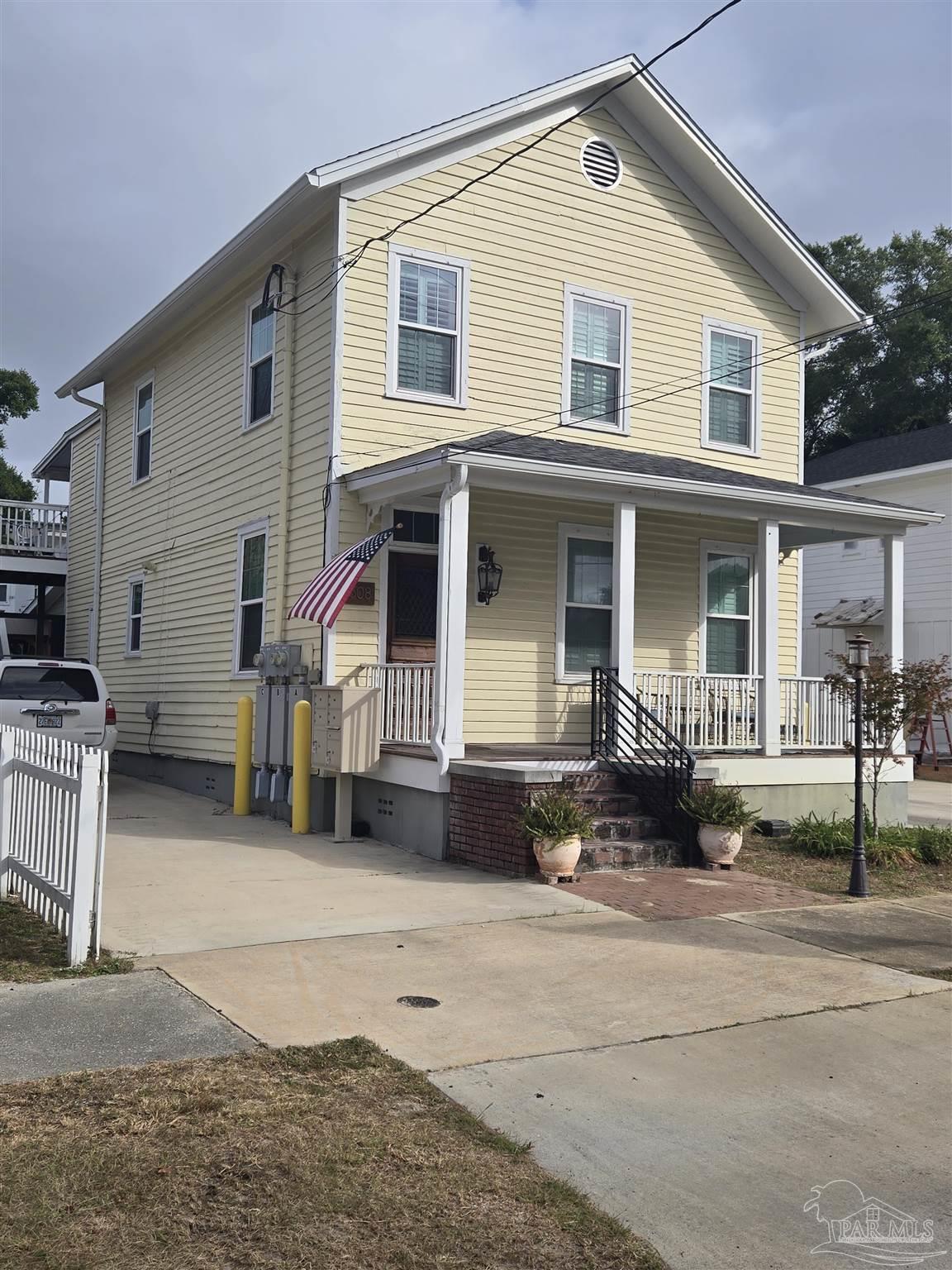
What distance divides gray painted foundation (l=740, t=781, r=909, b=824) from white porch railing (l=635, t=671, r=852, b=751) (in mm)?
492

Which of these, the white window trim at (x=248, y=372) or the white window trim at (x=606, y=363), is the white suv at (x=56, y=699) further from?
the white window trim at (x=606, y=363)

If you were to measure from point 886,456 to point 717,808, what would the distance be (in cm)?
1752

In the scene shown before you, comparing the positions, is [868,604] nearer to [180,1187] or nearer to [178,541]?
[178,541]

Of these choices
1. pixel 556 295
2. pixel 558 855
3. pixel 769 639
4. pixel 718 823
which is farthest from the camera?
pixel 556 295

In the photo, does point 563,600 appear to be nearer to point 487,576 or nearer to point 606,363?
point 487,576

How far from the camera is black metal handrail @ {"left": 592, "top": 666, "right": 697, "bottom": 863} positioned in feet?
35.0

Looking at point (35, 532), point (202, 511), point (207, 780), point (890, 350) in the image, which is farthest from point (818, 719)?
point (890, 350)

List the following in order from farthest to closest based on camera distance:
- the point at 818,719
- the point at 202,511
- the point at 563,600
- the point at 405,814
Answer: the point at 202,511 < the point at 563,600 < the point at 818,719 < the point at 405,814

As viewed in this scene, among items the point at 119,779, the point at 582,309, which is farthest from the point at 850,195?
the point at 119,779

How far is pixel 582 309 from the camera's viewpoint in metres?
14.3

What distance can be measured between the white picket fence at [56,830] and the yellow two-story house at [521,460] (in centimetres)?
402

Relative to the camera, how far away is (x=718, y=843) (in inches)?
406

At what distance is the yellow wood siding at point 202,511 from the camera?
43.4 ft

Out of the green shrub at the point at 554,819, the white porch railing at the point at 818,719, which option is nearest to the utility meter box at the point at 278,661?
the green shrub at the point at 554,819
